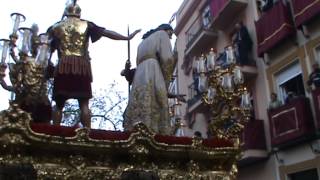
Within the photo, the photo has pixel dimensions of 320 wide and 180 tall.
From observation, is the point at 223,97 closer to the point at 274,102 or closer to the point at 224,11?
the point at 274,102

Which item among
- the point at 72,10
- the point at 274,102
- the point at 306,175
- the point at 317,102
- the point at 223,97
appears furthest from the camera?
the point at 274,102

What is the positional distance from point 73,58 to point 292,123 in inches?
315

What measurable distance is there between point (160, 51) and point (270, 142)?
8244mm

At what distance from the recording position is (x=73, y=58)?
5.55 metres

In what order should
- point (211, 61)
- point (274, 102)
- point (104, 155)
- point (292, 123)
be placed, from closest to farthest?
point (104, 155) → point (211, 61) → point (292, 123) → point (274, 102)

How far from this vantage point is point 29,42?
578cm

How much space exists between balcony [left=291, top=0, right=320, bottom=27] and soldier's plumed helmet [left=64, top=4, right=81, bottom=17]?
7.64 metres

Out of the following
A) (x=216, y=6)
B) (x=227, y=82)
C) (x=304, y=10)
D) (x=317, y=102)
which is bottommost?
(x=227, y=82)

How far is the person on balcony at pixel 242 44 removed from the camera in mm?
14679

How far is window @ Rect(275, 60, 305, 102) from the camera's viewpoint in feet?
42.5

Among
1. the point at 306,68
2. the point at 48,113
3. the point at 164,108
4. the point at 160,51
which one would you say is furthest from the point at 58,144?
the point at 306,68

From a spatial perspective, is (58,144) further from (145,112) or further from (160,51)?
(160,51)

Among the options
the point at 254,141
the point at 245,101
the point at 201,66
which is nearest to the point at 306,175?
the point at 254,141

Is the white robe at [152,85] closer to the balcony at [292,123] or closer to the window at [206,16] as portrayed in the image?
the balcony at [292,123]
